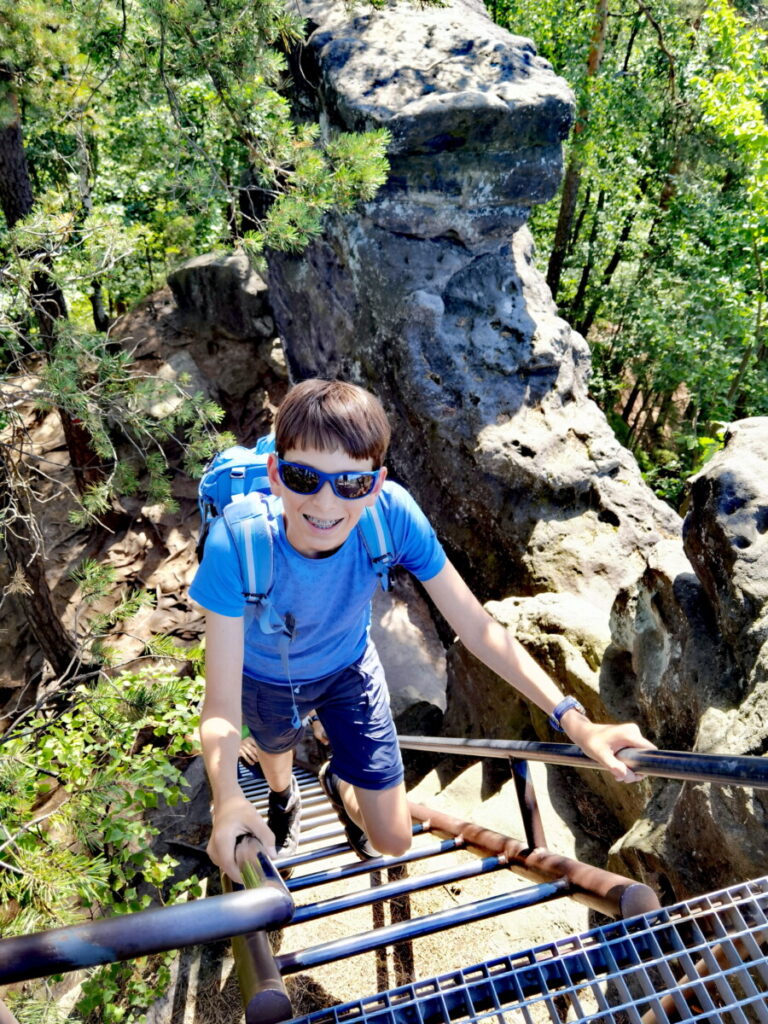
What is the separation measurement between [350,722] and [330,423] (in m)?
1.37

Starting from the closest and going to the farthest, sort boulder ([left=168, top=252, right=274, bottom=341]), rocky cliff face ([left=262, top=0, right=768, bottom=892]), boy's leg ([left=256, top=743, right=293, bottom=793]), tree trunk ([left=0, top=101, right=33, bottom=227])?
boy's leg ([left=256, top=743, right=293, bottom=793]), tree trunk ([left=0, top=101, right=33, bottom=227]), rocky cliff face ([left=262, top=0, right=768, bottom=892]), boulder ([left=168, top=252, right=274, bottom=341])

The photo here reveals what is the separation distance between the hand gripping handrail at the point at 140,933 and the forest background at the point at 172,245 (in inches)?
78.5

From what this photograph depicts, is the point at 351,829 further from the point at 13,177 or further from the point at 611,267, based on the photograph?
the point at 611,267

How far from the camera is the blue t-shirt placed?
7.04ft

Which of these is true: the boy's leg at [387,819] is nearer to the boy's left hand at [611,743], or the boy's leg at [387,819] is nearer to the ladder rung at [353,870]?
the ladder rung at [353,870]

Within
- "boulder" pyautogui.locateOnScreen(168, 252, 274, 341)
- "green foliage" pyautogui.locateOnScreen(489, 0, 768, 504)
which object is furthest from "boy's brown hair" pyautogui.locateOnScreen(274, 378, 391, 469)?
"boulder" pyautogui.locateOnScreen(168, 252, 274, 341)

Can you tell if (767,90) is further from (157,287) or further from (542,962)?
(542,962)

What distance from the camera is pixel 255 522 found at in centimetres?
223

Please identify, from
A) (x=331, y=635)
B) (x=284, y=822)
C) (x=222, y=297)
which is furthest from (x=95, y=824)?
(x=222, y=297)

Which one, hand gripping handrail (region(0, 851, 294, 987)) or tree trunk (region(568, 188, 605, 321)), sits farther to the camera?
tree trunk (region(568, 188, 605, 321))

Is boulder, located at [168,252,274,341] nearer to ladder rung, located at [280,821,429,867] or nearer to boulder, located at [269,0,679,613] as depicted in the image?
boulder, located at [269,0,679,613]

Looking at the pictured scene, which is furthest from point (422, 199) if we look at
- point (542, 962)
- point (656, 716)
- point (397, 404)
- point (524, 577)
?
point (542, 962)

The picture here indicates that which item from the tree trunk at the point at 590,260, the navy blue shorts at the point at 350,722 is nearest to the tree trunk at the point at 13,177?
the navy blue shorts at the point at 350,722

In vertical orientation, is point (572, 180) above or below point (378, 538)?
below
